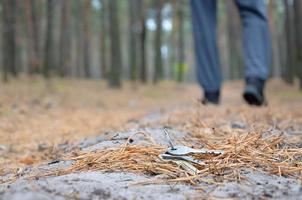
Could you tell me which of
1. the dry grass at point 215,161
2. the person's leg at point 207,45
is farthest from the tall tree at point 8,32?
the dry grass at point 215,161

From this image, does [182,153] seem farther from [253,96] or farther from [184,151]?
[253,96]

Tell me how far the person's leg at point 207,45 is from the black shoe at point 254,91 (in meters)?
0.52

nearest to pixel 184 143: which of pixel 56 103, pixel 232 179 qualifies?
pixel 232 179

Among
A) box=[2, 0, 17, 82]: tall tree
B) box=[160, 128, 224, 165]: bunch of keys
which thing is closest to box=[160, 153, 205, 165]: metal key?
box=[160, 128, 224, 165]: bunch of keys

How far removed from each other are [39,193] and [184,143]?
3.02 feet

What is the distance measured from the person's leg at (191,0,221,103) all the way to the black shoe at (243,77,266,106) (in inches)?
20.4

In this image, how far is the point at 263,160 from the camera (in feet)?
5.74

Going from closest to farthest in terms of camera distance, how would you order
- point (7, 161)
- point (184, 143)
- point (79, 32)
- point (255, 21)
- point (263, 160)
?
1. point (263, 160)
2. point (184, 143)
3. point (7, 161)
4. point (255, 21)
5. point (79, 32)

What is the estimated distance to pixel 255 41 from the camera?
4340 millimetres

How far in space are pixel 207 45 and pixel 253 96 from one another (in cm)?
79

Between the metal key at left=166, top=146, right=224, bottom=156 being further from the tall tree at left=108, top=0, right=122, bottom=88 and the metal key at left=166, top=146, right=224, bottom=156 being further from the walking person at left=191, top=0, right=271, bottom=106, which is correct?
the tall tree at left=108, top=0, right=122, bottom=88

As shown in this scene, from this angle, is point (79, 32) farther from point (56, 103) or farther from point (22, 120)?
point (22, 120)

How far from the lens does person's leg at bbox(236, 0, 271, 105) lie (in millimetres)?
4270

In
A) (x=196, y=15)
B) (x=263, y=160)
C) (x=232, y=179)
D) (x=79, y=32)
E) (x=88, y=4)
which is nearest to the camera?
(x=232, y=179)
